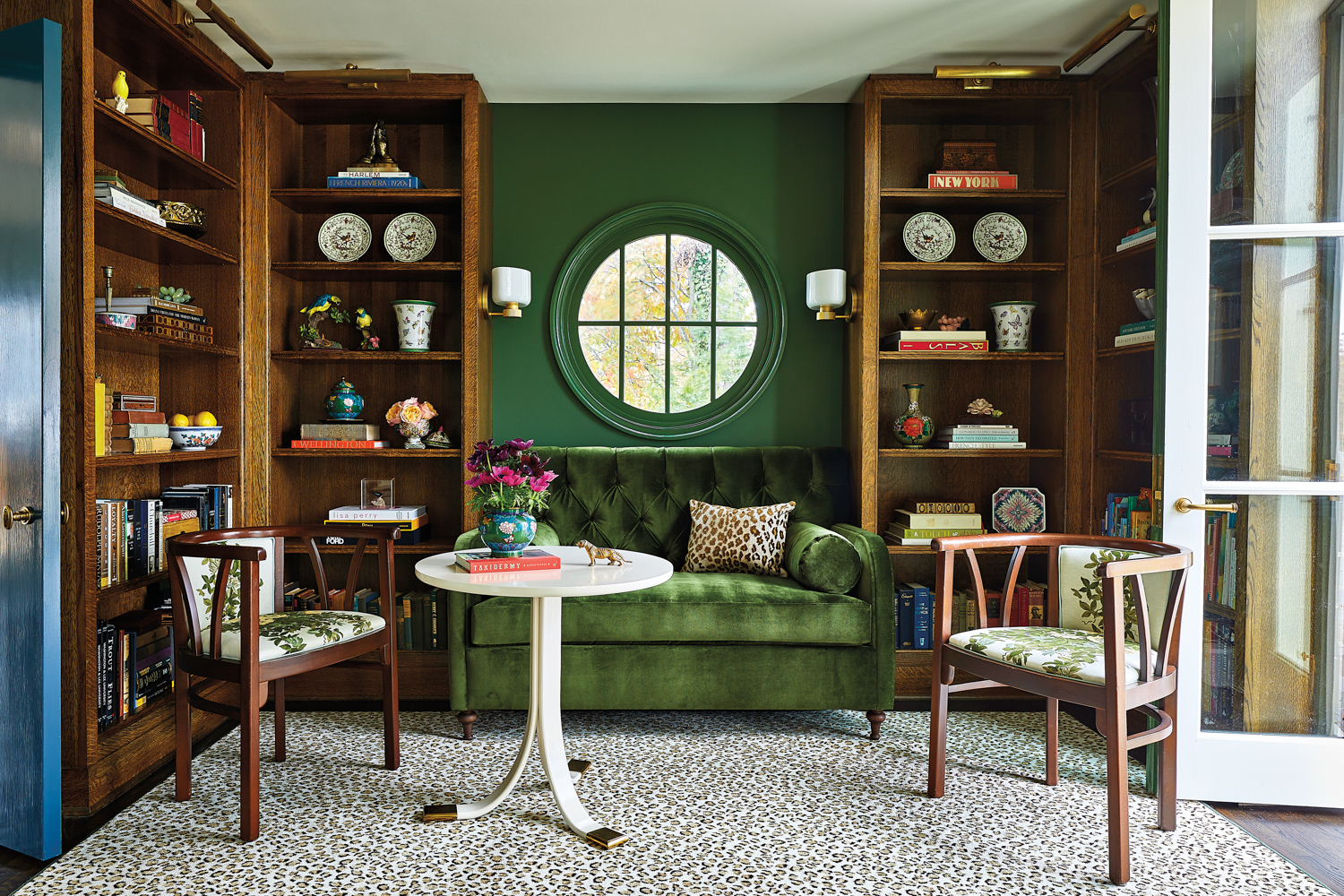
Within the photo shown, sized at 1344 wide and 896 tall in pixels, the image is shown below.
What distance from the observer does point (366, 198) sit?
354cm

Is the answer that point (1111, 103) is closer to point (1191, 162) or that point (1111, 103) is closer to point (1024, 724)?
point (1191, 162)

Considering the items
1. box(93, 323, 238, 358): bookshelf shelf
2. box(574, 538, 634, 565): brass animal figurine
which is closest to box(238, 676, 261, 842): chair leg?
box(574, 538, 634, 565): brass animal figurine

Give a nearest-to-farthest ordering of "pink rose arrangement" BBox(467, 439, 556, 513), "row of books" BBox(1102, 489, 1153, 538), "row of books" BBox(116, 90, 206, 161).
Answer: "pink rose arrangement" BBox(467, 439, 556, 513) → "row of books" BBox(116, 90, 206, 161) → "row of books" BBox(1102, 489, 1153, 538)

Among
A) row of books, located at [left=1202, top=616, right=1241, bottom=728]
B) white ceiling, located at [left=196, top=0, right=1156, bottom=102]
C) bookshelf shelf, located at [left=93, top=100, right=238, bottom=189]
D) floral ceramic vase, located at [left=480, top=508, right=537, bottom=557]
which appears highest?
white ceiling, located at [left=196, top=0, right=1156, bottom=102]

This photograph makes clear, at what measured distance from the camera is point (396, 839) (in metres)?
2.19

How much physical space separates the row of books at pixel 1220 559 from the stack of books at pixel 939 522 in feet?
3.62

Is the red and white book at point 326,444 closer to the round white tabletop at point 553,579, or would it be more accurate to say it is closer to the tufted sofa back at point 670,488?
the tufted sofa back at point 670,488

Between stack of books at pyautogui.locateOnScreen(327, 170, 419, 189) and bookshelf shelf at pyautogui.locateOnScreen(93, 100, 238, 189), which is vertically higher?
stack of books at pyautogui.locateOnScreen(327, 170, 419, 189)

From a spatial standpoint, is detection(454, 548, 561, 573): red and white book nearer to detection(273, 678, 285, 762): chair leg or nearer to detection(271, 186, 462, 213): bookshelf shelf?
detection(273, 678, 285, 762): chair leg

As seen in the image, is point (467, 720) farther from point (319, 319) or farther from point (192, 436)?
point (319, 319)

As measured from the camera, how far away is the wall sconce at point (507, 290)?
11.6ft

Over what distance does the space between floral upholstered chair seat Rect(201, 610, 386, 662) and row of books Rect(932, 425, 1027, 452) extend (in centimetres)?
243

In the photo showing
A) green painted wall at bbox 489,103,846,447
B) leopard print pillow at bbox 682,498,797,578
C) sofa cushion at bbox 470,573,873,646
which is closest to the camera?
sofa cushion at bbox 470,573,873,646

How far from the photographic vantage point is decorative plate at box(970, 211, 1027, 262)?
3664 mm
